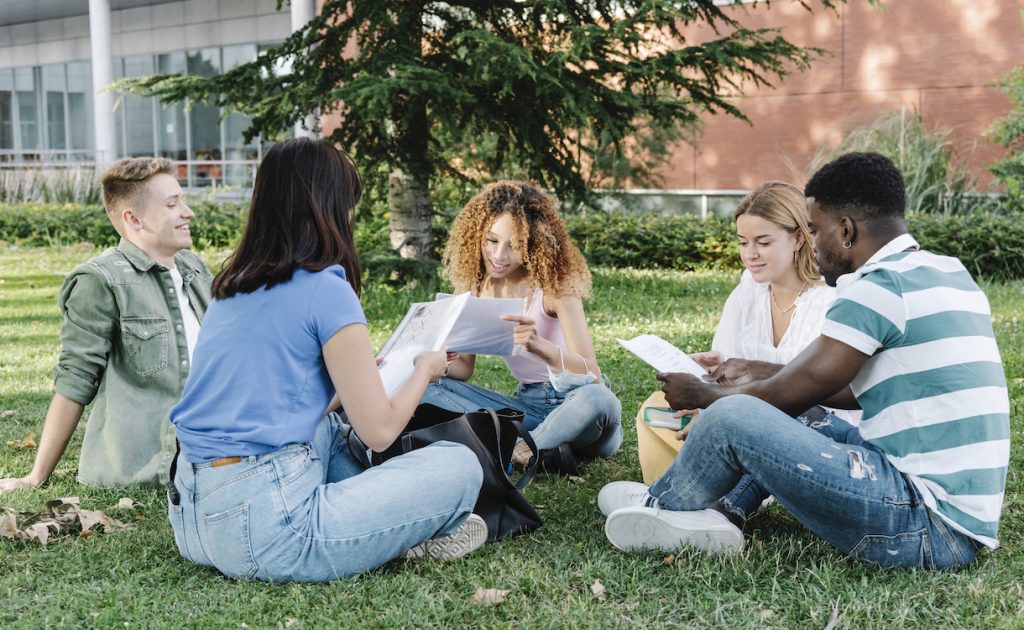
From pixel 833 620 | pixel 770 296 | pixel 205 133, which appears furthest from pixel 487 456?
pixel 205 133

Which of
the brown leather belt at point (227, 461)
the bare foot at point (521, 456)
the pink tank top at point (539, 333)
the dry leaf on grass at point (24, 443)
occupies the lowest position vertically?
the dry leaf on grass at point (24, 443)

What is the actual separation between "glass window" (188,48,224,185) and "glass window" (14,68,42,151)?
7.24 metres

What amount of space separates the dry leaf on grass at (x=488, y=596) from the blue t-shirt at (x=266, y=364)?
691mm

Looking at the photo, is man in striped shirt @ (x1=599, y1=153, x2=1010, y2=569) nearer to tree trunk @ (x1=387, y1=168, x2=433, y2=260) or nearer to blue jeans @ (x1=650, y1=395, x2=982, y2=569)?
blue jeans @ (x1=650, y1=395, x2=982, y2=569)

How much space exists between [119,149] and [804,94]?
60.2ft

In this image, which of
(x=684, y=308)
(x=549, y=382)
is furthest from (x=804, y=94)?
(x=549, y=382)

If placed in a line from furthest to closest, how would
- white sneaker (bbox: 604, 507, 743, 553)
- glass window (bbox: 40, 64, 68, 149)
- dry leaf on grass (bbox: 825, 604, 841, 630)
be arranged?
glass window (bbox: 40, 64, 68, 149), white sneaker (bbox: 604, 507, 743, 553), dry leaf on grass (bbox: 825, 604, 841, 630)

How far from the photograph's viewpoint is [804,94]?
16953mm

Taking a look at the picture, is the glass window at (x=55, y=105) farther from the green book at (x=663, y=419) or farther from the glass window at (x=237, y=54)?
the green book at (x=663, y=419)

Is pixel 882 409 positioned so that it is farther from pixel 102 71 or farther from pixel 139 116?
pixel 139 116

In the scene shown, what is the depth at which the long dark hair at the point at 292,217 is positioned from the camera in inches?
116

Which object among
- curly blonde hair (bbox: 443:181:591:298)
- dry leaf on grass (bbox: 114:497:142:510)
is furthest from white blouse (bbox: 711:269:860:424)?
dry leaf on grass (bbox: 114:497:142:510)

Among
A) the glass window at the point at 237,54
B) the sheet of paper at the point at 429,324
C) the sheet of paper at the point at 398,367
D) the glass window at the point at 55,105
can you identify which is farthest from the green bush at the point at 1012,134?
the glass window at the point at 55,105

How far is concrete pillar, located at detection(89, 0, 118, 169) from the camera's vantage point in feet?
75.0
